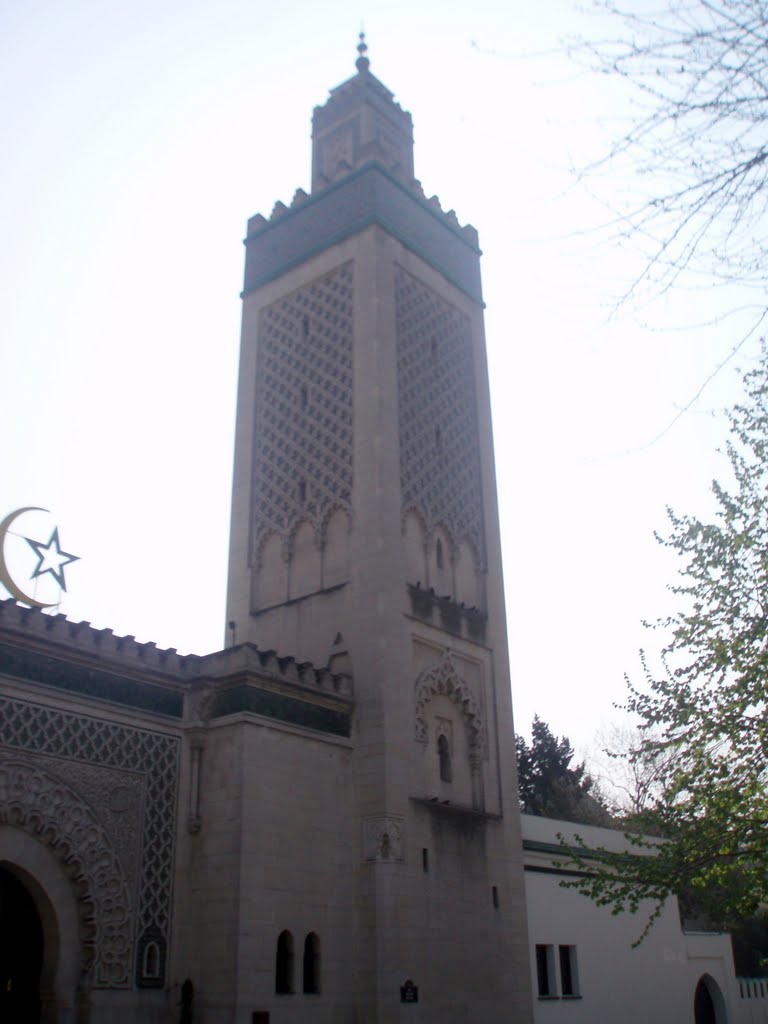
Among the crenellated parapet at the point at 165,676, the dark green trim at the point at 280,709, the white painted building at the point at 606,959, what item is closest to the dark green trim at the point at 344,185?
the crenellated parapet at the point at 165,676

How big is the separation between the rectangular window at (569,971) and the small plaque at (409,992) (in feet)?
14.5

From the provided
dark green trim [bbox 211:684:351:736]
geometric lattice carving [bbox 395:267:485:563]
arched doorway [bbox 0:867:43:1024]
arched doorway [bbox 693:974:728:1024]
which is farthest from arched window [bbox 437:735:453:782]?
arched doorway [bbox 693:974:728:1024]

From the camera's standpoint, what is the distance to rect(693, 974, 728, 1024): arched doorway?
19469 millimetres

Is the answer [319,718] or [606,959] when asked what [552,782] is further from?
[319,718]

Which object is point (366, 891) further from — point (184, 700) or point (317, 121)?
point (317, 121)

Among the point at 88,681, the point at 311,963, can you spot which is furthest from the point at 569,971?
the point at 88,681

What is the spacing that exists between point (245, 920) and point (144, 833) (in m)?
1.48

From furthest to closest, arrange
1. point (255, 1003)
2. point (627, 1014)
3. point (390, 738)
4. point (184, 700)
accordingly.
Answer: point (627, 1014) < point (390, 738) < point (184, 700) < point (255, 1003)

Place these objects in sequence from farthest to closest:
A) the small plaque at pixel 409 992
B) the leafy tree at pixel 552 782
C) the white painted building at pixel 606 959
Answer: the leafy tree at pixel 552 782 < the white painted building at pixel 606 959 < the small plaque at pixel 409 992

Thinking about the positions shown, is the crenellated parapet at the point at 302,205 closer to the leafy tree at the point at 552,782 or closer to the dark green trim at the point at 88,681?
the dark green trim at the point at 88,681

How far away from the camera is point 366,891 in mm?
12242

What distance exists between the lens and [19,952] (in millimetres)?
10164

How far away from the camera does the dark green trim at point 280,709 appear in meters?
12.0

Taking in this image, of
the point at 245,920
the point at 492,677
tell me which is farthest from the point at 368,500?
the point at 245,920
